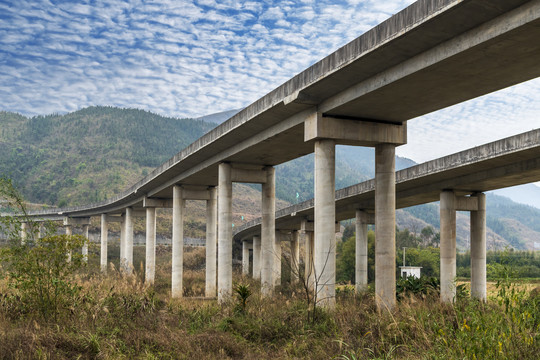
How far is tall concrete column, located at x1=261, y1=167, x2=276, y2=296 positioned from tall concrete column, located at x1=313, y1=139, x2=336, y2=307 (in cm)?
972

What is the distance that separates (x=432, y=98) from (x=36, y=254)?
13968mm

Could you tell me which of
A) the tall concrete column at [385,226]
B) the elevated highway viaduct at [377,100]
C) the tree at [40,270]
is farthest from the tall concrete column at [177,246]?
the tree at [40,270]

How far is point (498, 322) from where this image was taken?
9453 millimetres

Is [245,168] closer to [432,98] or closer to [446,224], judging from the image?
[446,224]

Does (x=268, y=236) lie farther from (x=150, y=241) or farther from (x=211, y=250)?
(x=150, y=241)

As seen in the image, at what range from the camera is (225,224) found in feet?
101

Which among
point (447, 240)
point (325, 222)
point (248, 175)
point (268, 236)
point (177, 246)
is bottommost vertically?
point (177, 246)

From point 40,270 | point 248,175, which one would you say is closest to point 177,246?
point 248,175

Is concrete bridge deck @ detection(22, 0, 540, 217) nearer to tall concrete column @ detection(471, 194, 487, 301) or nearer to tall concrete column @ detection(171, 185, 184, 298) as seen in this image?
tall concrete column @ detection(171, 185, 184, 298)

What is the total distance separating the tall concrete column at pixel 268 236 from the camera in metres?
29.7

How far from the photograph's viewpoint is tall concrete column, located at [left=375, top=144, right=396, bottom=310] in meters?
20.5

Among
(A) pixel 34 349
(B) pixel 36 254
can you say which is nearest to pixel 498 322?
(A) pixel 34 349

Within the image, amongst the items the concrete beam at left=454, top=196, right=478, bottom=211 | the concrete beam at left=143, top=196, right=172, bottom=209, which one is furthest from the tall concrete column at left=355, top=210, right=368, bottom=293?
the concrete beam at left=143, top=196, right=172, bottom=209

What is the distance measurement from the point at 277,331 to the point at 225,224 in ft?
52.5
